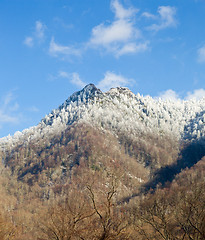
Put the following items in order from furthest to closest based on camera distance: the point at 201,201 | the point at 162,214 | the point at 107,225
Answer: the point at 201,201, the point at 162,214, the point at 107,225

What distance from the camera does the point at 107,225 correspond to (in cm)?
1522

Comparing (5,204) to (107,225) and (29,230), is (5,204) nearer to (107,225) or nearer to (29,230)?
(29,230)

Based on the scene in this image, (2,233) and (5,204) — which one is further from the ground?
(5,204)

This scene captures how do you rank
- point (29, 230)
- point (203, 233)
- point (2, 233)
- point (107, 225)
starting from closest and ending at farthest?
point (107, 225), point (203, 233), point (2, 233), point (29, 230)

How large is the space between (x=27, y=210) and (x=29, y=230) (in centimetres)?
6968

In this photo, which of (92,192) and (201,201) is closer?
(92,192)

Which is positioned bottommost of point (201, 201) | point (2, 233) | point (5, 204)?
point (201, 201)

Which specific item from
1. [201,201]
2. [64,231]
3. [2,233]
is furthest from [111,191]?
[2,233]

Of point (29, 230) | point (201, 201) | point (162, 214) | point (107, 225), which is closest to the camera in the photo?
point (107, 225)

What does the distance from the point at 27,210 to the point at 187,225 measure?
19149 cm

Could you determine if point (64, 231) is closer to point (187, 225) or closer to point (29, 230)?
point (187, 225)

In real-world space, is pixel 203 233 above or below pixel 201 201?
below

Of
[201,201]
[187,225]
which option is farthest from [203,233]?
[201,201]

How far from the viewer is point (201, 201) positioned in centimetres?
2672
